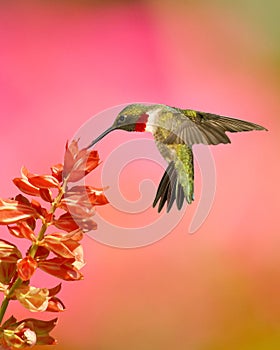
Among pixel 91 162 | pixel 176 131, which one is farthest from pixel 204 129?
pixel 91 162

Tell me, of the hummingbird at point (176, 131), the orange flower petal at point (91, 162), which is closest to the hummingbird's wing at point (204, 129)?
the hummingbird at point (176, 131)

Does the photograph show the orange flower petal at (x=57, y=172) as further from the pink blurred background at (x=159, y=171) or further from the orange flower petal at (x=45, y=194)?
the pink blurred background at (x=159, y=171)

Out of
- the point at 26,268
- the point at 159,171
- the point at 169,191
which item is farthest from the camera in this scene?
the point at 159,171

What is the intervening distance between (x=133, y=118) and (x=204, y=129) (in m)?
0.08

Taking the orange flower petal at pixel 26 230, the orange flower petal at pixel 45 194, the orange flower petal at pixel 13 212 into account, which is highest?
the orange flower petal at pixel 45 194

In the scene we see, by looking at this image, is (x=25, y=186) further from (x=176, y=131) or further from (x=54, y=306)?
(x=176, y=131)

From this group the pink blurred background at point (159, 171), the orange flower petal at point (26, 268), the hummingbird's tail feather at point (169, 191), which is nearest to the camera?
the orange flower petal at point (26, 268)

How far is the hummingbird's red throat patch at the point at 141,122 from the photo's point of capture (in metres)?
0.59

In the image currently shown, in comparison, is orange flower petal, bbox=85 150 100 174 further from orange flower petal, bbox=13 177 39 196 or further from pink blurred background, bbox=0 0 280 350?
pink blurred background, bbox=0 0 280 350

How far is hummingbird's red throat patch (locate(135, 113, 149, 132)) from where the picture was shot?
59 centimetres

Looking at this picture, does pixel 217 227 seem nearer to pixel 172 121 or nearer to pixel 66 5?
pixel 66 5

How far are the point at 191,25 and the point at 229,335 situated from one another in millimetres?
654

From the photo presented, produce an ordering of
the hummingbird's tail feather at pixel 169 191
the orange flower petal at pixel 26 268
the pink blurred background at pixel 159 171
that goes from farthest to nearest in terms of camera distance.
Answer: the pink blurred background at pixel 159 171, the hummingbird's tail feather at pixel 169 191, the orange flower petal at pixel 26 268

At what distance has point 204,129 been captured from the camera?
2.08 feet
